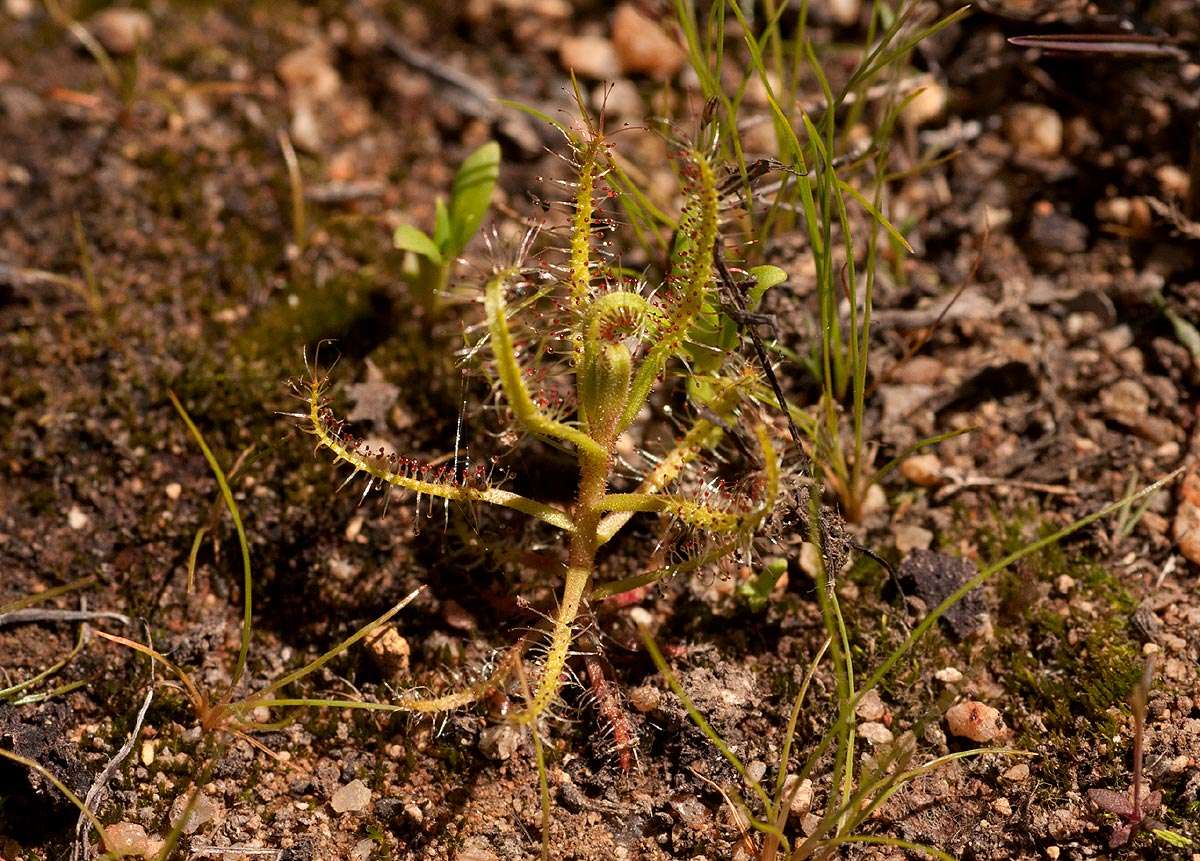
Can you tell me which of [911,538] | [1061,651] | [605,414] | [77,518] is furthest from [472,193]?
[1061,651]

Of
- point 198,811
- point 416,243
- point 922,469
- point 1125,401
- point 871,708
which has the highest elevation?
point 416,243

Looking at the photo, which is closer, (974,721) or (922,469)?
(974,721)

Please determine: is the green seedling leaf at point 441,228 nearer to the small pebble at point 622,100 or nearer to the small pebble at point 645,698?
the small pebble at point 622,100

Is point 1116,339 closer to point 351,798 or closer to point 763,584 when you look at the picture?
point 763,584

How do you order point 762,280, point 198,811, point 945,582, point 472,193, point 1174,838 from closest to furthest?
point 1174,838, point 198,811, point 762,280, point 945,582, point 472,193

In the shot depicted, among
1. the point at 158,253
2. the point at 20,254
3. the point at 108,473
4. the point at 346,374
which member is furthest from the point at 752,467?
the point at 20,254

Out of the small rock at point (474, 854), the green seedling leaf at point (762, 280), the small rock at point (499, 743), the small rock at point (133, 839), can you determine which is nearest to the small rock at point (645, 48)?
the green seedling leaf at point (762, 280)

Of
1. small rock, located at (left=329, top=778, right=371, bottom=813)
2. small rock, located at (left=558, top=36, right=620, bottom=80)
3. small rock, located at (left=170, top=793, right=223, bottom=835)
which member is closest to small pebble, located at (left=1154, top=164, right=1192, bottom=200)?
small rock, located at (left=558, top=36, right=620, bottom=80)
